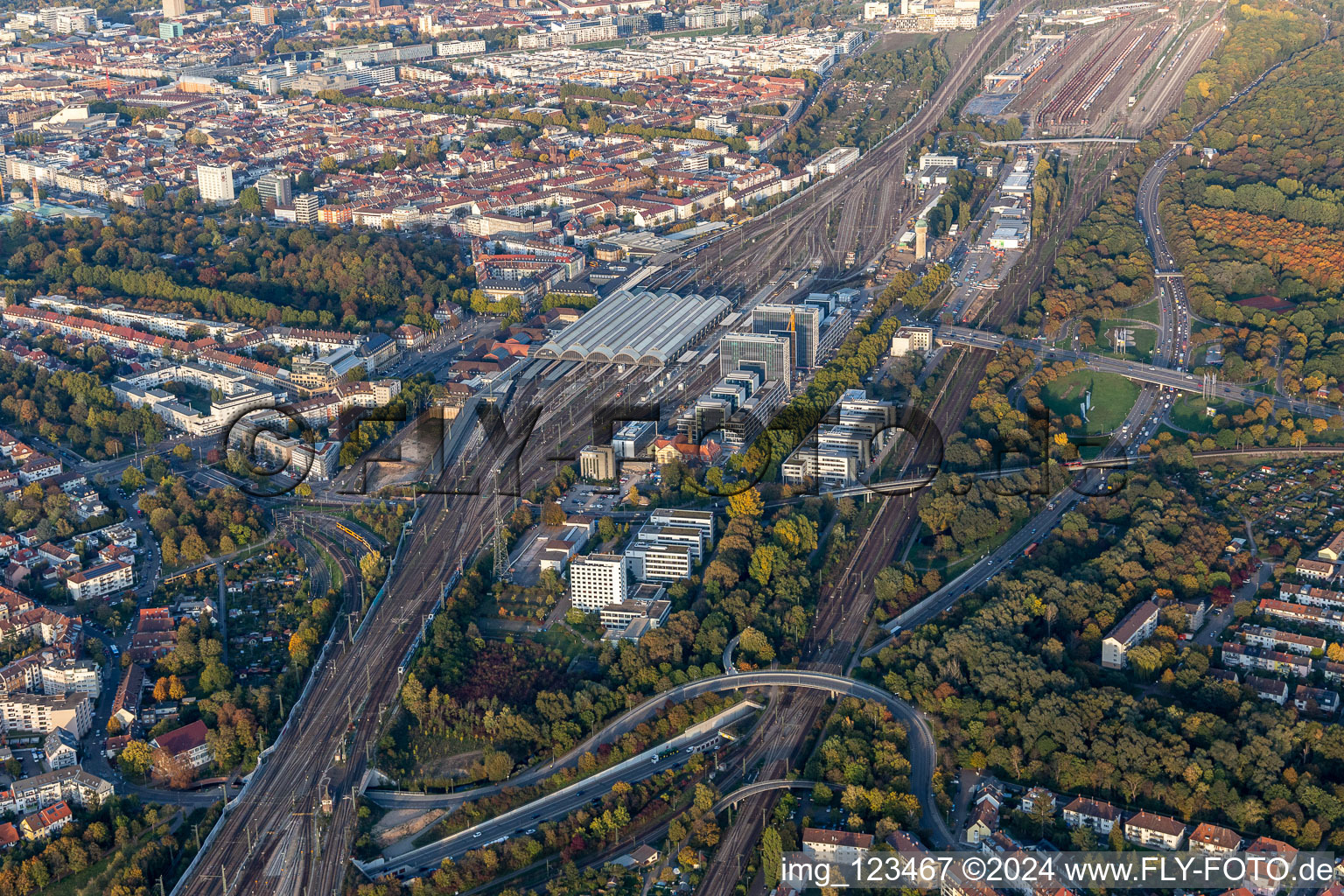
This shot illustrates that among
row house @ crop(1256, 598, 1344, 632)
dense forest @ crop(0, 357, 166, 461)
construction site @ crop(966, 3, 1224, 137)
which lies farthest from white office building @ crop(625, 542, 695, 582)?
construction site @ crop(966, 3, 1224, 137)

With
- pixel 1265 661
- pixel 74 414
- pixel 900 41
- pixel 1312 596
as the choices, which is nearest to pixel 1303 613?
pixel 1312 596

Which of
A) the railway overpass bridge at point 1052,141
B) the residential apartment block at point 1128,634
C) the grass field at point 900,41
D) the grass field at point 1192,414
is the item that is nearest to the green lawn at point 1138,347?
the grass field at point 1192,414

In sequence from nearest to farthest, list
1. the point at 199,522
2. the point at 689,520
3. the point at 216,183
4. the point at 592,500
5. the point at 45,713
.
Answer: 1. the point at 45,713
2. the point at 689,520
3. the point at 199,522
4. the point at 592,500
5. the point at 216,183

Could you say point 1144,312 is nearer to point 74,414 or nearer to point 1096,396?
point 1096,396

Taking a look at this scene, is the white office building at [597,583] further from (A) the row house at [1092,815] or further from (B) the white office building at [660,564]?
(A) the row house at [1092,815]

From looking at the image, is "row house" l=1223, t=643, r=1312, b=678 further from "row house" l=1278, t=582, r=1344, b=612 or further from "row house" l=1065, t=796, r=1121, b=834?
"row house" l=1065, t=796, r=1121, b=834

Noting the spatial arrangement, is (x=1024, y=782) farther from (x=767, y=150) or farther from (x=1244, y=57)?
(x=1244, y=57)
